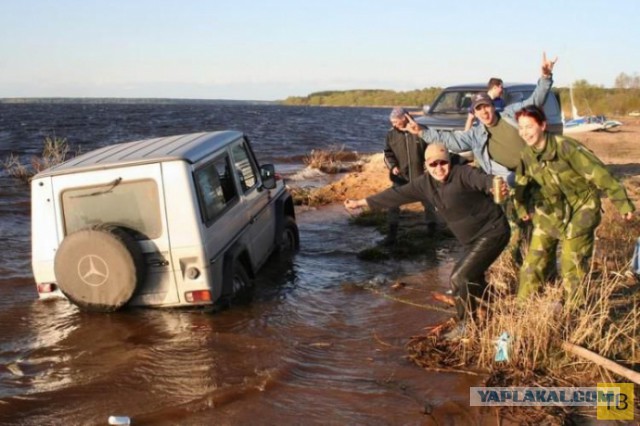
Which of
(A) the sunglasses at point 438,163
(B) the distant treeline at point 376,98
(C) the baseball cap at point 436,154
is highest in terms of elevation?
(B) the distant treeline at point 376,98

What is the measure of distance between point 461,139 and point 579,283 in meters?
2.10

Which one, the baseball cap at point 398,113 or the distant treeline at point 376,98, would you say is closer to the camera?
the baseball cap at point 398,113

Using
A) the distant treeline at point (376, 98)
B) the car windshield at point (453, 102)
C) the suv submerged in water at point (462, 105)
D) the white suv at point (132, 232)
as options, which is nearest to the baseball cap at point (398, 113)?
the white suv at point (132, 232)

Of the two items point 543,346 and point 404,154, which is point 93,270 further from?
point 404,154

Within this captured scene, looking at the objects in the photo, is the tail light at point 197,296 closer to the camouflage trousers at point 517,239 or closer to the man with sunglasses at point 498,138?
the man with sunglasses at point 498,138

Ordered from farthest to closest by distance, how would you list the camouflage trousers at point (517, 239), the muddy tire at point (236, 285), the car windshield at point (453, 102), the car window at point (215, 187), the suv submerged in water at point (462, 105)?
1. the car windshield at point (453, 102)
2. the suv submerged in water at point (462, 105)
3. the camouflage trousers at point (517, 239)
4. the muddy tire at point (236, 285)
5. the car window at point (215, 187)

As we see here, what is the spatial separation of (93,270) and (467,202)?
3316mm

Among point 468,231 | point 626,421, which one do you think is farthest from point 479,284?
point 626,421

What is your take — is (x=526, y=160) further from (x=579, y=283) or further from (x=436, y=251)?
(x=436, y=251)

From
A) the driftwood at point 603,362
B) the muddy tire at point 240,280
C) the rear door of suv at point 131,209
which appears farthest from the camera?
the muddy tire at point 240,280

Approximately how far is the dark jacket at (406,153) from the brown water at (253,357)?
1254mm

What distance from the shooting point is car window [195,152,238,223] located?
18.1ft

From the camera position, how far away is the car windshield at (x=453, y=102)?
11.8m

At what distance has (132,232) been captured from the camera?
17.6 ft
